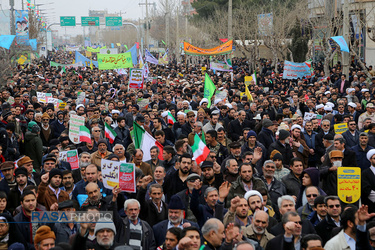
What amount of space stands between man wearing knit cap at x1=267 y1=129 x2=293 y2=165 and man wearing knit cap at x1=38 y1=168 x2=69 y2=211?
406cm

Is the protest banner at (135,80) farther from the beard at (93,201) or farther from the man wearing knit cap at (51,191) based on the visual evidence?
the beard at (93,201)

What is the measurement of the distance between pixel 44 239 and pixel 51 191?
2055mm

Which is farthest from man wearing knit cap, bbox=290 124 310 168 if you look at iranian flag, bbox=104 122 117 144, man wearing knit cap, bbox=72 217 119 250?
man wearing knit cap, bbox=72 217 119 250

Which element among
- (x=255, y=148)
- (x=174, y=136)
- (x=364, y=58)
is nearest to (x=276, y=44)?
(x=364, y=58)

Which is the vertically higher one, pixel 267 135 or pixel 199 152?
pixel 199 152

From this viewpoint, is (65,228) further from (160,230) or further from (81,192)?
(81,192)

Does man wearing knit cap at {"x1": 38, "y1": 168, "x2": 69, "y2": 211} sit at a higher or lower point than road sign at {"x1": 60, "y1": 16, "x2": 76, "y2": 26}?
lower

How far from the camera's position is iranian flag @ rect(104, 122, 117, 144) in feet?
39.9

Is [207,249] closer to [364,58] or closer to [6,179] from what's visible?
[6,179]

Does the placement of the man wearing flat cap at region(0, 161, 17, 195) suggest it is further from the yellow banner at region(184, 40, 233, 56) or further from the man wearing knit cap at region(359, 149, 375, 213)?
the yellow banner at region(184, 40, 233, 56)

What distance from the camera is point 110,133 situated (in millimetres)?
12211

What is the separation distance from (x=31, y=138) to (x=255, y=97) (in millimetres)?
8017

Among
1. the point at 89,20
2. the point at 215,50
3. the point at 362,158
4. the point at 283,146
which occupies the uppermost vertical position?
the point at 89,20

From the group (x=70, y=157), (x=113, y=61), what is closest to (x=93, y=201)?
(x=70, y=157)
